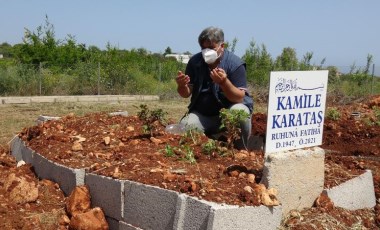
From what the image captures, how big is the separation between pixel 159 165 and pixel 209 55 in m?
1.57

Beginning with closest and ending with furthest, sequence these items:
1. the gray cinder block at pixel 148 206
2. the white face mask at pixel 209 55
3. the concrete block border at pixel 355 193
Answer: the gray cinder block at pixel 148 206 < the concrete block border at pixel 355 193 < the white face mask at pixel 209 55

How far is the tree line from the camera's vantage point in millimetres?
17844

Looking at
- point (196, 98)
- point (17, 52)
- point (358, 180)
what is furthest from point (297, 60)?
point (358, 180)

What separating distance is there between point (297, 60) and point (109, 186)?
1823 cm

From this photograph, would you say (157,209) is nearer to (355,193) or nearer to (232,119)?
(232,119)

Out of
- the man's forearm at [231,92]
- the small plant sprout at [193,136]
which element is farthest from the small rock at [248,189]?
the man's forearm at [231,92]

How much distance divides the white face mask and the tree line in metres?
13.0

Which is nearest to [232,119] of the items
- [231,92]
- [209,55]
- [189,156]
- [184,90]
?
[189,156]

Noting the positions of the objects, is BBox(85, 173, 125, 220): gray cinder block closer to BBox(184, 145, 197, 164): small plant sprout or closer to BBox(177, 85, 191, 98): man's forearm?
BBox(184, 145, 197, 164): small plant sprout

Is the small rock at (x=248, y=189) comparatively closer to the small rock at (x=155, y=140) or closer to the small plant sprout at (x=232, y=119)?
the small plant sprout at (x=232, y=119)

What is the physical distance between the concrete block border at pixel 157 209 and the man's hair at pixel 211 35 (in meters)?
Answer: 1.83

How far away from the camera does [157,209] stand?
3.07 m

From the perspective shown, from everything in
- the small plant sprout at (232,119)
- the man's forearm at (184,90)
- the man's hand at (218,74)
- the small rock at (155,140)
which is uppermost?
the man's hand at (218,74)

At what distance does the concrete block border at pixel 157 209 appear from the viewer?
2787mm
